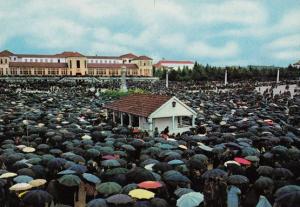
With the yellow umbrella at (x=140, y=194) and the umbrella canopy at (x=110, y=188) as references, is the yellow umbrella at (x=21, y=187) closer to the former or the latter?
the umbrella canopy at (x=110, y=188)

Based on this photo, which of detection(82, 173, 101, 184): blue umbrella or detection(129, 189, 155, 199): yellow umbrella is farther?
detection(82, 173, 101, 184): blue umbrella

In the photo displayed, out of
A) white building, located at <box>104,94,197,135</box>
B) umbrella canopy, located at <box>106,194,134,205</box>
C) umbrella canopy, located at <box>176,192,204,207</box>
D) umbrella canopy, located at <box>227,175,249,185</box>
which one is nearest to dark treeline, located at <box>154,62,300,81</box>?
white building, located at <box>104,94,197,135</box>

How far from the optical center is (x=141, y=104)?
21.2m

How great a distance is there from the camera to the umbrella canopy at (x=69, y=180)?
8959 millimetres

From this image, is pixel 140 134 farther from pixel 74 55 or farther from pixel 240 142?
pixel 74 55

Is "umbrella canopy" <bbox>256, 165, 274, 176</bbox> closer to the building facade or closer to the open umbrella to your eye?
the open umbrella

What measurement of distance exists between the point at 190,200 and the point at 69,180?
314cm

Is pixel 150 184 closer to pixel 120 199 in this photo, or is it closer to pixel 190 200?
pixel 120 199

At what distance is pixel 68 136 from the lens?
15.0 metres

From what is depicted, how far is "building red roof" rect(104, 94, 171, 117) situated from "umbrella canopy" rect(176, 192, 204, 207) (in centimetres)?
1181

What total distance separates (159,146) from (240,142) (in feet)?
10.4

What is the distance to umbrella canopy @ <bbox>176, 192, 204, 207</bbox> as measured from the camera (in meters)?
7.67

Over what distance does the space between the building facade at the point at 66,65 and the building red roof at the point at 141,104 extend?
66.6 meters

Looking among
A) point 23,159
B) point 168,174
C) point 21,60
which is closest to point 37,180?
point 23,159
